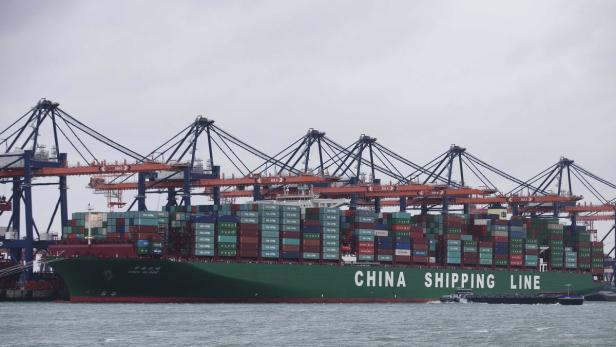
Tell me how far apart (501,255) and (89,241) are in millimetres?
44815

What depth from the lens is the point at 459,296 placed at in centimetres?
11562

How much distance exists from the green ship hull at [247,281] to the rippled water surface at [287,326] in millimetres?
2298

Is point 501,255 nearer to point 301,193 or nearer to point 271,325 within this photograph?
point 301,193

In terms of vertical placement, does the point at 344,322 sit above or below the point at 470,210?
below

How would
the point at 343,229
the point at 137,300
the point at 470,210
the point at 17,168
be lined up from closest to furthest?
1. the point at 137,300
2. the point at 17,168
3. the point at 343,229
4. the point at 470,210

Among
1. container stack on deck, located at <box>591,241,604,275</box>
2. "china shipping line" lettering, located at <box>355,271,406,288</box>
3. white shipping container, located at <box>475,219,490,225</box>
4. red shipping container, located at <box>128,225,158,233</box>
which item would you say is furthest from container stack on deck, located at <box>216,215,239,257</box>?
container stack on deck, located at <box>591,241,604,275</box>

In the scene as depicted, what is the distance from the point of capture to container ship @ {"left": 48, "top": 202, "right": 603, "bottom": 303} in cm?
9650

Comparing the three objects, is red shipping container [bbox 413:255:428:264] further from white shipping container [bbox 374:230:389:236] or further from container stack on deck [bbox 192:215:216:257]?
container stack on deck [bbox 192:215:216:257]

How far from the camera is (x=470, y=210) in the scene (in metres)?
142

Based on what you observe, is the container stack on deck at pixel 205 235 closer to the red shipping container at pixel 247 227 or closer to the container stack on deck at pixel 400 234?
the red shipping container at pixel 247 227

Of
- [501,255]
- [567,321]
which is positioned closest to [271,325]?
[567,321]

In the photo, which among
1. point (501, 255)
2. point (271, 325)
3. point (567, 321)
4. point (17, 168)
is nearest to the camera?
point (271, 325)

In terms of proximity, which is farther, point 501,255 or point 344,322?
point 501,255

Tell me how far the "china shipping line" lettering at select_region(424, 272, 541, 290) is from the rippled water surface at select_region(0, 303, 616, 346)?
19455 millimetres
